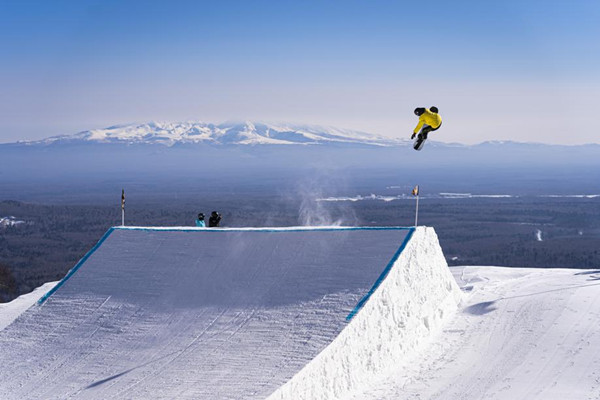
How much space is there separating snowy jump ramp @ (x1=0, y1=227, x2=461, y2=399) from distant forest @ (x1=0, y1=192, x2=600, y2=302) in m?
29.5

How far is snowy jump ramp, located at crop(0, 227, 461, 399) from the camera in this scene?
1436 cm

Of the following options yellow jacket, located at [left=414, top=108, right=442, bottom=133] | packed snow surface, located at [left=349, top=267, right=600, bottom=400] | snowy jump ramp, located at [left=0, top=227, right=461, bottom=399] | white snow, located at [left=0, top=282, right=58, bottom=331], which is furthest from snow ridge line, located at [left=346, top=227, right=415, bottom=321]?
white snow, located at [left=0, top=282, right=58, bottom=331]

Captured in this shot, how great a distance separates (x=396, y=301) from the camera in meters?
17.1

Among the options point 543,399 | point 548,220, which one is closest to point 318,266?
point 543,399

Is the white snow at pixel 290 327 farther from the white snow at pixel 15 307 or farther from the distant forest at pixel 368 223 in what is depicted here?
the distant forest at pixel 368 223

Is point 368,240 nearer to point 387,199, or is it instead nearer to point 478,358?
point 478,358

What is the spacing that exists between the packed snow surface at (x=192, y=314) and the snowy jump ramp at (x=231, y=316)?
0.04m

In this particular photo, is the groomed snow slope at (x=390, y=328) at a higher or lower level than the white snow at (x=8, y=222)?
higher

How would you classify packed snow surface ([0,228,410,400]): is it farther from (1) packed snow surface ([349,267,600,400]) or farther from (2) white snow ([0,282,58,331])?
(2) white snow ([0,282,58,331])

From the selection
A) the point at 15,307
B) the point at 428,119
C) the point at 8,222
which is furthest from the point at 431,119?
the point at 8,222

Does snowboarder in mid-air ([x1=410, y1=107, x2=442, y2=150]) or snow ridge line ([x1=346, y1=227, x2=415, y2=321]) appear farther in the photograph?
snowboarder in mid-air ([x1=410, y1=107, x2=442, y2=150])

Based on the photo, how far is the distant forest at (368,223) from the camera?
6494 cm

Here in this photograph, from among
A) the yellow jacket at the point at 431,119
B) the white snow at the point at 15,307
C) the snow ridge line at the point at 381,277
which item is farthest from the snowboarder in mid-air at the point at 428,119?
the white snow at the point at 15,307

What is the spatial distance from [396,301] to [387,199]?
103 m
